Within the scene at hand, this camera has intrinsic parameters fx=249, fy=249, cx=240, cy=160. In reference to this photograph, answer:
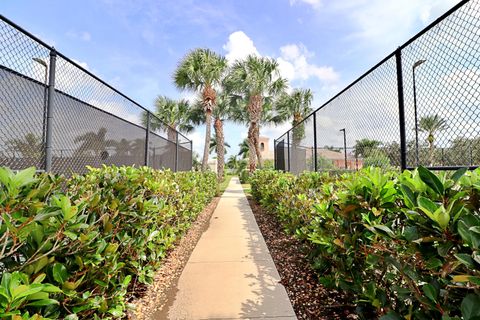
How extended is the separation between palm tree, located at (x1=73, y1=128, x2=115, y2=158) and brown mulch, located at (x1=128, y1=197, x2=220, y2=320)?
1.84 m

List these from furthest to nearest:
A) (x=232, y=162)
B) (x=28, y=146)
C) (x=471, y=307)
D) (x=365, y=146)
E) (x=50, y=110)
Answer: (x=232, y=162)
(x=365, y=146)
(x=50, y=110)
(x=28, y=146)
(x=471, y=307)

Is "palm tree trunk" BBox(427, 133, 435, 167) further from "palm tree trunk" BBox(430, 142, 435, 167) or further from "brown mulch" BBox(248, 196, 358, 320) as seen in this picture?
"brown mulch" BBox(248, 196, 358, 320)

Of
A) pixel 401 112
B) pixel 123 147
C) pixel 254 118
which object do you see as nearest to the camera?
pixel 401 112

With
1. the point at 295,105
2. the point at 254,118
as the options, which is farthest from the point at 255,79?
the point at 295,105

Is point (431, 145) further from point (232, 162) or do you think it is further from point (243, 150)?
point (232, 162)

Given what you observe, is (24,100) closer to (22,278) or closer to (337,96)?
(22,278)

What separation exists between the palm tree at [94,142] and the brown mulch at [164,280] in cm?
184

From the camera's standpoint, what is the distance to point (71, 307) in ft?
4.72

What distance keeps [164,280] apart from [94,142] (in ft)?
6.79

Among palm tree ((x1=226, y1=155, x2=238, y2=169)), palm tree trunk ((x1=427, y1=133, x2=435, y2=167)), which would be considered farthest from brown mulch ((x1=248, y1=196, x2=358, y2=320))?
palm tree ((x1=226, y1=155, x2=238, y2=169))

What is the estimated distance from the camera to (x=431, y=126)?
233 centimetres

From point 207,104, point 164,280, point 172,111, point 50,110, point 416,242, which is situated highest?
point 172,111

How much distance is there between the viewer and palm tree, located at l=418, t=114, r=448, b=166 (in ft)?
7.36

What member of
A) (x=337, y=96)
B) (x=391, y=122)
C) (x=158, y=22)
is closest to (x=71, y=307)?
(x=391, y=122)
